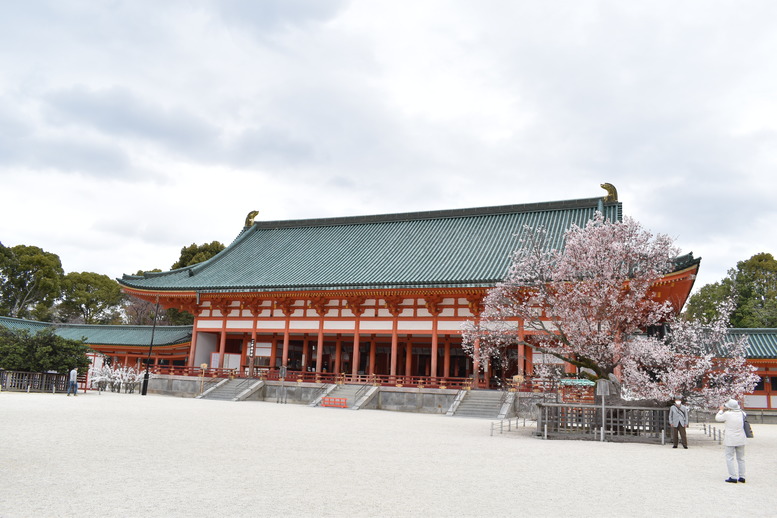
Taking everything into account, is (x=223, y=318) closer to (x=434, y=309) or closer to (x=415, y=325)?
(x=415, y=325)

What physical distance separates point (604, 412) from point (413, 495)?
1036cm

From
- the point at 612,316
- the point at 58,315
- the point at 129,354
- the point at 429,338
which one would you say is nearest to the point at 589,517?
the point at 612,316

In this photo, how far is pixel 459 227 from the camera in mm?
35156

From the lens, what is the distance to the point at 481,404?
24672 mm

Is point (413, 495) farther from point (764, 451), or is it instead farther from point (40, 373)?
point (40, 373)

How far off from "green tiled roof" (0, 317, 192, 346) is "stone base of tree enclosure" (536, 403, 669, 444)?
27.6m

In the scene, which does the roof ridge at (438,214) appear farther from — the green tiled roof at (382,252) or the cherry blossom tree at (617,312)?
the cherry blossom tree at (617,312)

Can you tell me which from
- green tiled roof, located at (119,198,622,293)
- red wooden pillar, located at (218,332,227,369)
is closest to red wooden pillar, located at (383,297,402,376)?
green tiled roof, located at (119,198,622,293)

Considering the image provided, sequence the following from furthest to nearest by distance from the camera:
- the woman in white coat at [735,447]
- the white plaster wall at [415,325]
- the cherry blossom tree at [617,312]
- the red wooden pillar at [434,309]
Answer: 1. the white plaster wall at [415,325]
2. the red wooden pillar at [434,309]
3. the cherry blossom tree at [617,312]
4. the woman in white coat at [735,447]

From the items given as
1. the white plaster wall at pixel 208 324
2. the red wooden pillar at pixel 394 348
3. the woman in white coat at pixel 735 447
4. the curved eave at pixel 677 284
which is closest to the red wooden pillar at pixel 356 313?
the red wooden pillar at pixel 394 348

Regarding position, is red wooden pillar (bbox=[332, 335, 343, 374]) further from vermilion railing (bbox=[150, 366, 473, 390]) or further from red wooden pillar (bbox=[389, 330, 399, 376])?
red wooden pillar (bbox=[389, 330, 399, 376])

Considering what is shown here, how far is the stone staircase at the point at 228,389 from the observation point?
95.8 feet

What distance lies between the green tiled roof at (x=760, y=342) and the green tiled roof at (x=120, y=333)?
33.5 meters

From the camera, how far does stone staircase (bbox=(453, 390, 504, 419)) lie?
2389 cm
